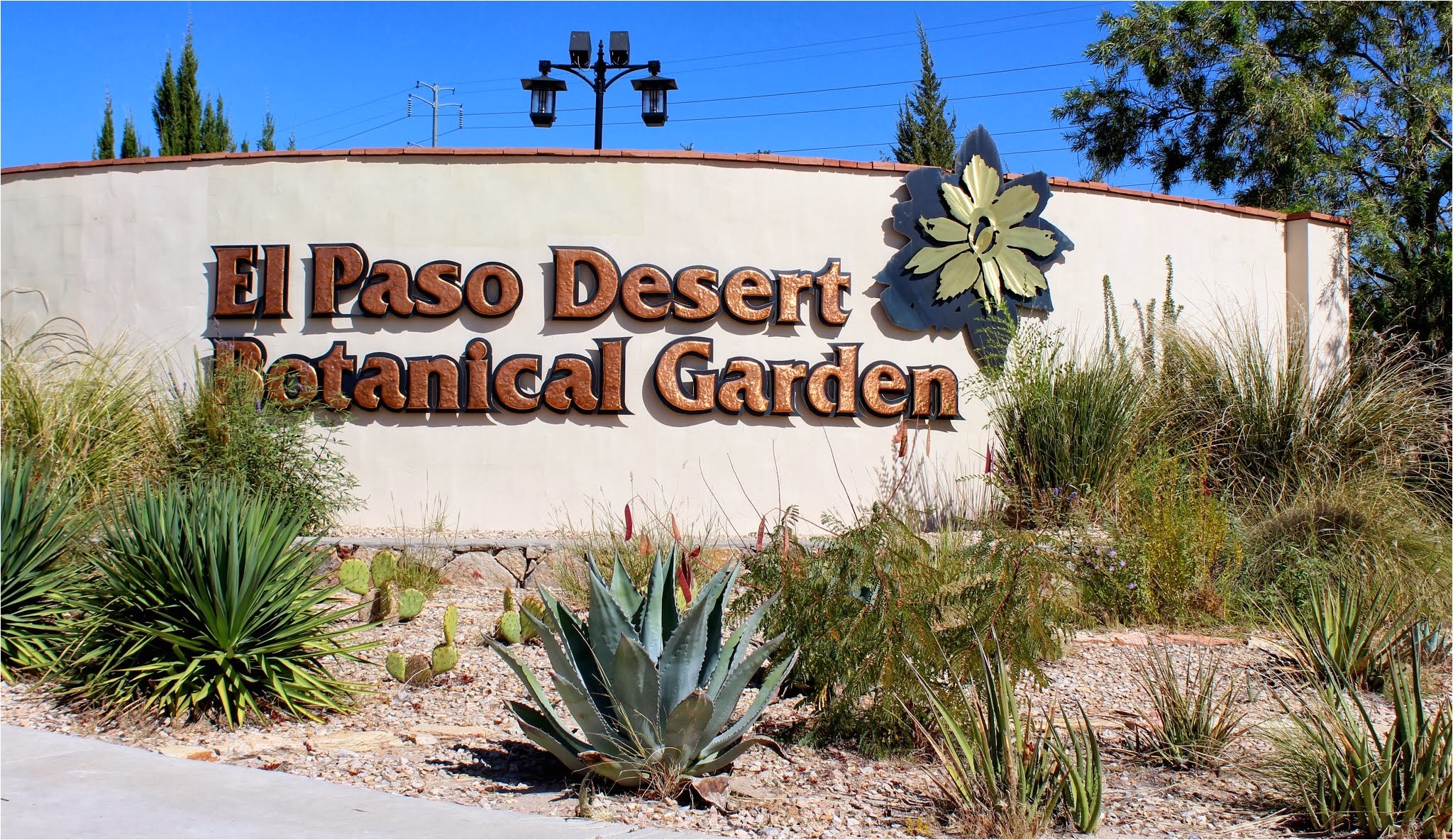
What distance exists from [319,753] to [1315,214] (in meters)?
11.7

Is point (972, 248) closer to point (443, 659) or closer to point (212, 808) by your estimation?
point (443, 659)

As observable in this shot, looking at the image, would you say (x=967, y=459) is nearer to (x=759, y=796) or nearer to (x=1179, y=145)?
(x=759, y=796)

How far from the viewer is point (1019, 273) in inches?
432

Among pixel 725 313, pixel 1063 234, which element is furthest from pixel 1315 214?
pixel 725 313

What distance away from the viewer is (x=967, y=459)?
35.6 ft

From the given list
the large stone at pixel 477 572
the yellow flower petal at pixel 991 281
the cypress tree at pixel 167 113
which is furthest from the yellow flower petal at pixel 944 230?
the cypress tree at pixel 167 113

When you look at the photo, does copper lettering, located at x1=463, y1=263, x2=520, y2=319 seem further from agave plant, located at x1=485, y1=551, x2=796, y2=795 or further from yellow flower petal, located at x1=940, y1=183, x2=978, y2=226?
agave plant, located at x1=485, y1=551, x2=796, y2=795

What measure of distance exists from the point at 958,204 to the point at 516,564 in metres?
5.30

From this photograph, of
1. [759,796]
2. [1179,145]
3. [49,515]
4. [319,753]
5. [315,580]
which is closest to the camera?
[759,796]

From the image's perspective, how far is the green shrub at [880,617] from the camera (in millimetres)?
5098

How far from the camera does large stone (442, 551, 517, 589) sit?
30.8 feet

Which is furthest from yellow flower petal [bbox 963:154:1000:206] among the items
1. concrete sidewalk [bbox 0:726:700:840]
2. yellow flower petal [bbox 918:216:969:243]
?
concrete sidewalk [bbox 0:726:700:840]

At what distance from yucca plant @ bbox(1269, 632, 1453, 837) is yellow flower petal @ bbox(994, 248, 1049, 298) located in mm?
6821

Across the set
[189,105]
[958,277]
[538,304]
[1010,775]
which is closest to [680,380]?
[538,304]
